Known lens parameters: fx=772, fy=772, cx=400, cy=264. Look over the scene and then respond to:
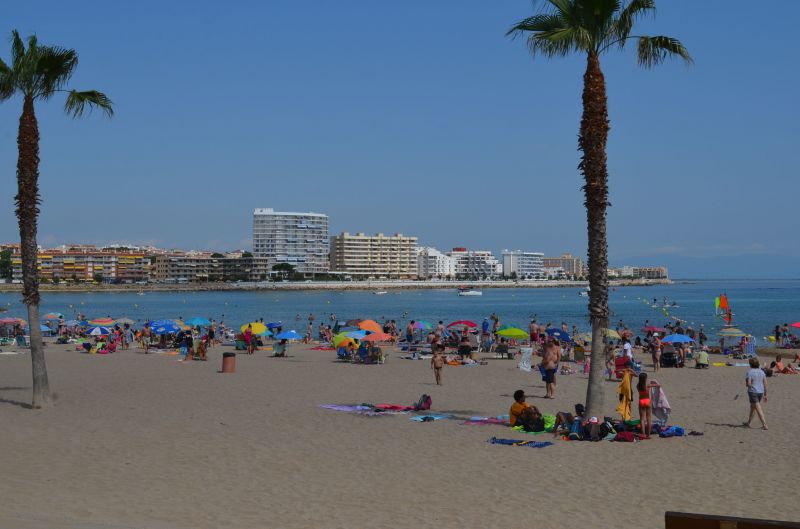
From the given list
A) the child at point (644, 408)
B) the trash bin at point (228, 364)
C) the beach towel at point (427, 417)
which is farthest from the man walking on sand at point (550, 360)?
the trash bin at point (228, 364)

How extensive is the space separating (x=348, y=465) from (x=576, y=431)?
381cm

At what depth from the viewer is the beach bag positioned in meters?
11.6

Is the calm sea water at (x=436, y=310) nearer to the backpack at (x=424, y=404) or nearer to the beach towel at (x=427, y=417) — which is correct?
the backpack at (x=424, y=404)

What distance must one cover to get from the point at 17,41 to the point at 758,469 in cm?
1416

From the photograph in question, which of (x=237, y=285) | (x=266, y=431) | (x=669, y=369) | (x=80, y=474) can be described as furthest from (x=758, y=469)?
(x=237, y=285)

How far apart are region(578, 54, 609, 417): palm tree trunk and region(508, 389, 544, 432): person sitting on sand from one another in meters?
0.81

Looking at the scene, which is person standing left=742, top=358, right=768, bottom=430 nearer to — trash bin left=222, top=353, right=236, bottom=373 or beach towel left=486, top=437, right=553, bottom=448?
beach towel left=486, top=437, right=553, bottom=448

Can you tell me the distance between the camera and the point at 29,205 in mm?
14523

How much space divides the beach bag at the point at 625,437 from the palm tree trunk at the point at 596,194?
661 millimetres

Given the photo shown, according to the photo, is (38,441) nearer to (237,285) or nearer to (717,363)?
(717,363)

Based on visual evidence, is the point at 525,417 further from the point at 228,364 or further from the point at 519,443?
the point at 228,364

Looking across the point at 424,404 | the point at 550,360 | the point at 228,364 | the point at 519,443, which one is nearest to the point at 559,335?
the point at 550,360

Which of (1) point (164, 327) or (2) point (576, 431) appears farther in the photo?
(1) point (164, 327)

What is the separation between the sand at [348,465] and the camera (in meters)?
7.78
